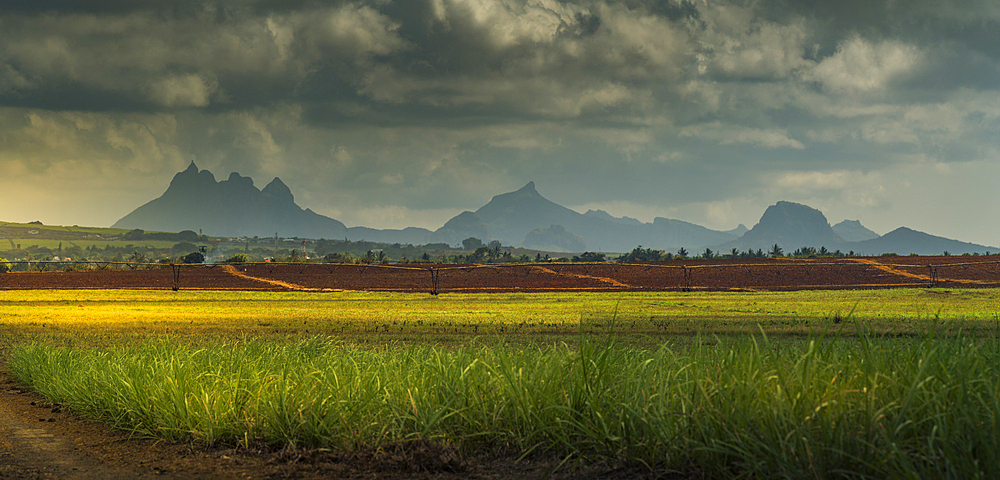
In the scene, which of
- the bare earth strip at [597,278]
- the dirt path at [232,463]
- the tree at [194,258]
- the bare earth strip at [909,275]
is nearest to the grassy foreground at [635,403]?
the dirt path at [232,463]

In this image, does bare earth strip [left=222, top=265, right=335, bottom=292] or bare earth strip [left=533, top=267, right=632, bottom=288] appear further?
bare earth strip [left=222, top=265, right=335, bottom=292]

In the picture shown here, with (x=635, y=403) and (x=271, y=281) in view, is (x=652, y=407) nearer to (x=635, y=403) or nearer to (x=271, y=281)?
(x=635, y=403)

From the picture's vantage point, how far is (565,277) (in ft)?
184

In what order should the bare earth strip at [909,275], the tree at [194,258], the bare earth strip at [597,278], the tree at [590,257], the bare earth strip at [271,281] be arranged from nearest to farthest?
1. the bare earth strip at [909,275]
2. the bare earth strip at [597,278]
3. the bare earth strip at [271,281]
4. the tree at [590,257]
5. the tree at [194,258]

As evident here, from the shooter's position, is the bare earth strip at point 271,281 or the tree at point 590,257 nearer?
the bare earth strip at point 271,281

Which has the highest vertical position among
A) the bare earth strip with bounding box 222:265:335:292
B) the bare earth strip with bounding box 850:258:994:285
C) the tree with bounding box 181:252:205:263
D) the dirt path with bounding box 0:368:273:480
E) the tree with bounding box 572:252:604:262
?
the tree with bounding box 572:252:604:262

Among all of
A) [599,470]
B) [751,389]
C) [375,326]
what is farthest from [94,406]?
[375,326]

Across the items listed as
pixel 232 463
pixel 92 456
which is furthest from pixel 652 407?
pixel 92 456

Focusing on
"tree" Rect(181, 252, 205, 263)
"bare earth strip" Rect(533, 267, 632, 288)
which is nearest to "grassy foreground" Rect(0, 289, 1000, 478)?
"bare earth strip" Rect(533, 267, 632, 288)

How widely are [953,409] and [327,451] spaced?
14.0 feet

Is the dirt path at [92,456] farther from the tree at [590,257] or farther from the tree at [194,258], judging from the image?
the tree at [194,258]

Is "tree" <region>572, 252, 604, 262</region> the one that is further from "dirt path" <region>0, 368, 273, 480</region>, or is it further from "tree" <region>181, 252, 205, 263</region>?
"dirt path" <region>0, 368, 273, 480</region>

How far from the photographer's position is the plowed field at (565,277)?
47406 millimetres

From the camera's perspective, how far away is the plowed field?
47.4m
